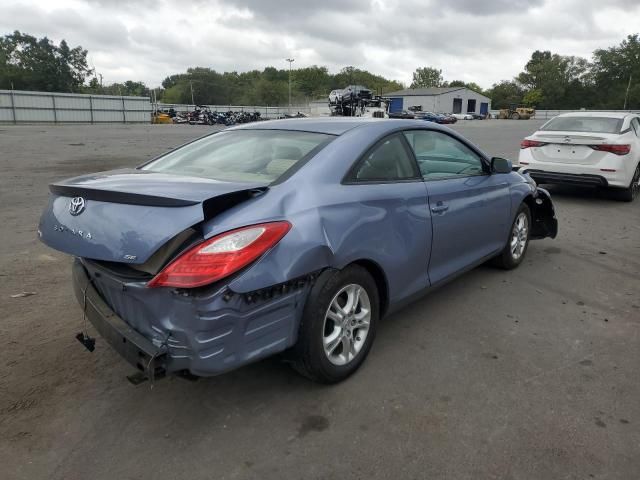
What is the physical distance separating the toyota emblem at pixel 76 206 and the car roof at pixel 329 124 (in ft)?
4.88

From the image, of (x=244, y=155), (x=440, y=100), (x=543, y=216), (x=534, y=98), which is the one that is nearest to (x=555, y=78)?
(x=534, y=98)

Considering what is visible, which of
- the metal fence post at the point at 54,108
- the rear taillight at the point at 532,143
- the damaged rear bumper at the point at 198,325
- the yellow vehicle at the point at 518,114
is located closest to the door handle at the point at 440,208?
the damaged rear bumper at the point at 198,325

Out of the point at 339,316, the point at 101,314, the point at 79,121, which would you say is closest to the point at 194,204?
the point at 101,314

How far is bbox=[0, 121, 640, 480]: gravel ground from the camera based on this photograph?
7.66 feet

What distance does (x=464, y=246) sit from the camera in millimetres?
3955

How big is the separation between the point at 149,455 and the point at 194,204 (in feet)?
4.01

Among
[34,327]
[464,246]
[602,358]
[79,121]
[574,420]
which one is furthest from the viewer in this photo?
[79,121]

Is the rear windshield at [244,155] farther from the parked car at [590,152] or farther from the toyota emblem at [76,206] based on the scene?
the parked car at [590,152]

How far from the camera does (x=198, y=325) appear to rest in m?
2.25

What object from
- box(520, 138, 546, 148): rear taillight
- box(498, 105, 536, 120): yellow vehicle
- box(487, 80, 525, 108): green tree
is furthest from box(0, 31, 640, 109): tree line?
box(520, 138, 546, 148): rear taillight

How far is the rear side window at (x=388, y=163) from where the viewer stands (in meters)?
3.11

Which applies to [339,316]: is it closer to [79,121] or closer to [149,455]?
[149,455]

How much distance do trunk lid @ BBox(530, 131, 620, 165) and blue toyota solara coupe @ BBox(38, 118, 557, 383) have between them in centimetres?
540

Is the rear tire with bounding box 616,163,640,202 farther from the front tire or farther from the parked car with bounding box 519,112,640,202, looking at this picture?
Result: the front tire
